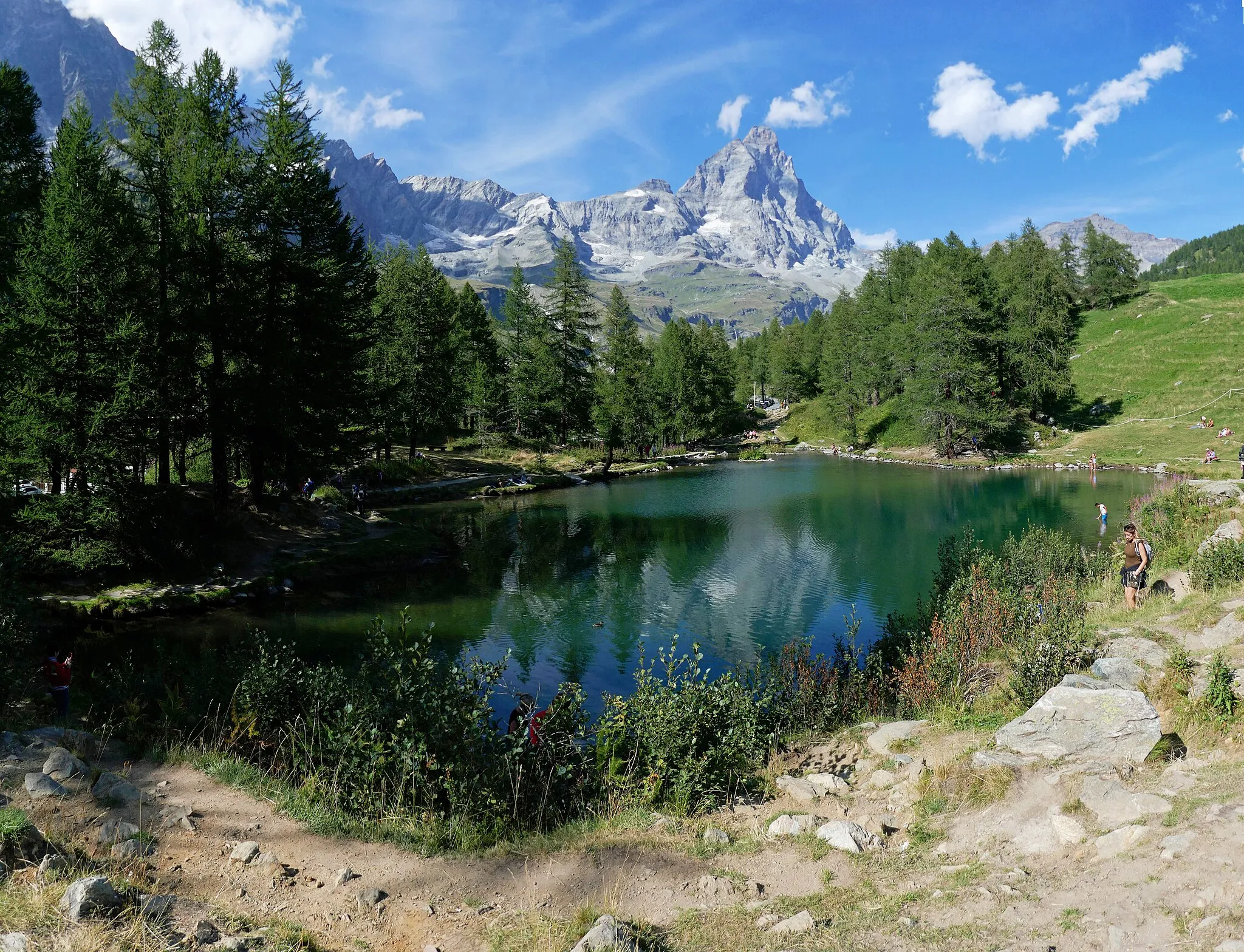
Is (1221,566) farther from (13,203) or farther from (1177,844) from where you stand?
(13,203)

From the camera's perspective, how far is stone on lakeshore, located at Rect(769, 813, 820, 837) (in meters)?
8.59

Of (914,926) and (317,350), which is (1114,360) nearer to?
(317,350)

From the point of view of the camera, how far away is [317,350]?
32.2 meters

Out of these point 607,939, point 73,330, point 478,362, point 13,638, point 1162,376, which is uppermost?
point 478,362

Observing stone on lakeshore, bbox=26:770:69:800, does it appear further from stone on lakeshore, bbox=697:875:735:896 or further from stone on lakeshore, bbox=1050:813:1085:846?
stone on lakeshore, bbox=1050:813:1085:846

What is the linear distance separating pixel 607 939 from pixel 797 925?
6.00ft

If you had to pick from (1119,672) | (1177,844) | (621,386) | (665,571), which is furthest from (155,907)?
(621,386)

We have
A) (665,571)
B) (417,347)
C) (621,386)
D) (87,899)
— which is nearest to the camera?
(87,899)

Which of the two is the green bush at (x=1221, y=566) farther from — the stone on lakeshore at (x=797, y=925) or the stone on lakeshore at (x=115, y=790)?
the stone on lakeshore at (x=115, y=790)

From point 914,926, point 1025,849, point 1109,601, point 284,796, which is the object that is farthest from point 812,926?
point 1109,601

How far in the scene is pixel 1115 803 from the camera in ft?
24.3

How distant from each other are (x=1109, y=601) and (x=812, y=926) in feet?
48.3

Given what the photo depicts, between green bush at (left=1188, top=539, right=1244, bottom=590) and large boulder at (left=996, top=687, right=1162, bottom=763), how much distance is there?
8.26m

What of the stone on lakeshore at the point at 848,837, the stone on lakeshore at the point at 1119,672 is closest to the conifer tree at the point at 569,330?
the stone on lakeshore at the point at 1119,672
